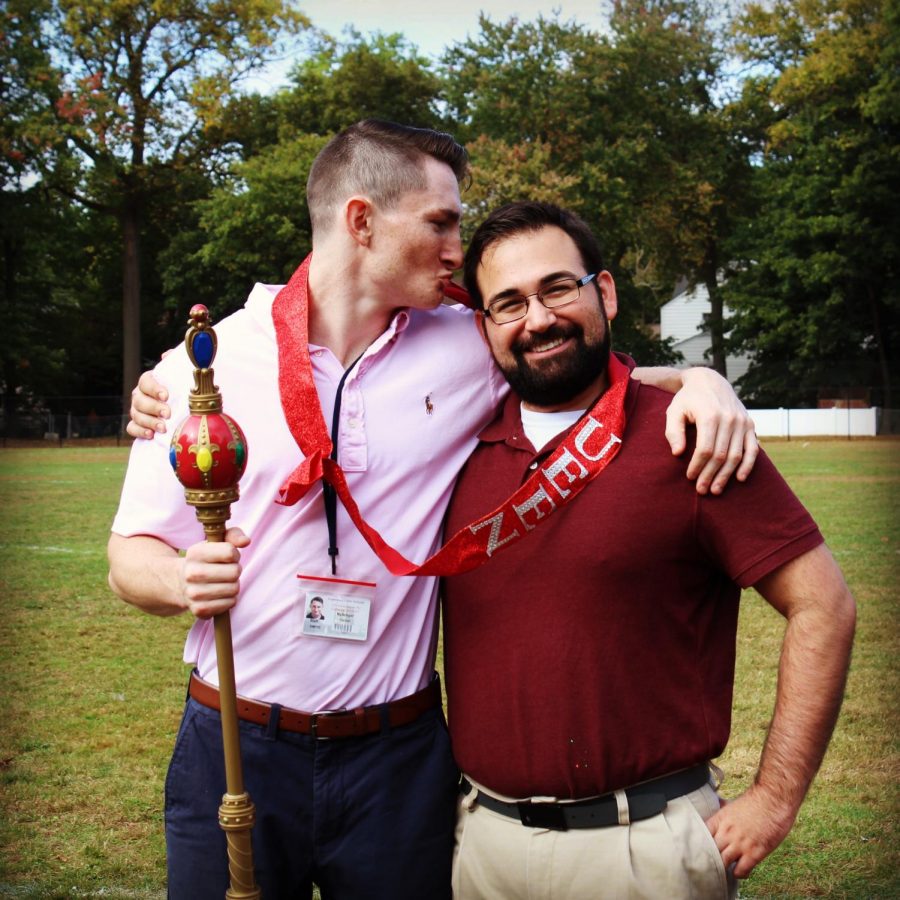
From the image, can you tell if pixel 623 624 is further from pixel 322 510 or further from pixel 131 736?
pixel 131 736

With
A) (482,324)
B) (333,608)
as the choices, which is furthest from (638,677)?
(482,324)

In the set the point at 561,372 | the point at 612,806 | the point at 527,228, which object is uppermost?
the point at 527,228

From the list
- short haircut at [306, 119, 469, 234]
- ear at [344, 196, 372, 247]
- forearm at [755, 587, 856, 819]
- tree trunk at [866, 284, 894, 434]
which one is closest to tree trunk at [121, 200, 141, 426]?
tree trunk at [866, 284, 894, 434]

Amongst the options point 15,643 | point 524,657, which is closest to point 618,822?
point 524,657

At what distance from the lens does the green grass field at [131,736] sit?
5301 mm

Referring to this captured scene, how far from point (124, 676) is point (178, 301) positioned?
133 feet

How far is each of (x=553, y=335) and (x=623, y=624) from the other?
77cm

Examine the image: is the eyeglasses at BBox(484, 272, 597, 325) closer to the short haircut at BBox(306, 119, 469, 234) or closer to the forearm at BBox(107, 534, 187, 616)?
the short haircut at BBox(306, 119, 469, 234)

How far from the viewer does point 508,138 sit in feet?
145

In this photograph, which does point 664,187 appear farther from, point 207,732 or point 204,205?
point 207,732

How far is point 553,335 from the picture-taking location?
3064 mm

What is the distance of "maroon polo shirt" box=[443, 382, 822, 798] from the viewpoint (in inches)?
110

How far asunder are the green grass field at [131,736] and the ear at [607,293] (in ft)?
10.0

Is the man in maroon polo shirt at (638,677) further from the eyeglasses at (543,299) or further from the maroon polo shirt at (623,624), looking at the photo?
the eyeglasses at (543,299)
